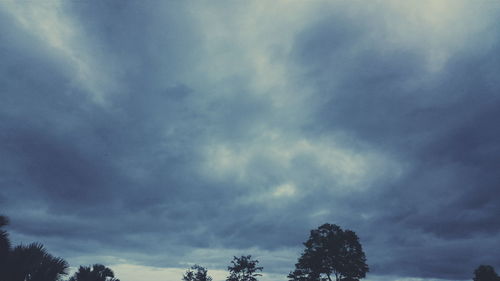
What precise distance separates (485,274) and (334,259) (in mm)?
35275

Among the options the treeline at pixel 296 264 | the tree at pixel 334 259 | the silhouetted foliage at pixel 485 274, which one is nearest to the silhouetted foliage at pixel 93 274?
the treeline at pixel 296 264

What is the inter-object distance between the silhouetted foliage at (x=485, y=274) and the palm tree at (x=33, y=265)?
7968 cm

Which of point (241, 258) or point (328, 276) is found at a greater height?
point (241, 258)

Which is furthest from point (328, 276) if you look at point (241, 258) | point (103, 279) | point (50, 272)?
point (50, 272)

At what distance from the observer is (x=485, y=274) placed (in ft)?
195

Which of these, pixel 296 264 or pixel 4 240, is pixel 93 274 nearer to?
pixel 4 240

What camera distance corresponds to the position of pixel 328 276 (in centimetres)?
5606

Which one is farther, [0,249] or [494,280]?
[494,280]

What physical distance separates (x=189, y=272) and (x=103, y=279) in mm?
51522

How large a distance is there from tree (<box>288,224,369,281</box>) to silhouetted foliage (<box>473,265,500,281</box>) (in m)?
28.2

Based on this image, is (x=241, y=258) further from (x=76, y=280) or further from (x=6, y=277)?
(x=6, y=277)

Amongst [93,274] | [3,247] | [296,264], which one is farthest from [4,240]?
[296,264]

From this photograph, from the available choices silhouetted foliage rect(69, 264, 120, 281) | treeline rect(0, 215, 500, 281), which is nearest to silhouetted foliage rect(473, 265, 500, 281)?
treeline rect(0, 215, 500, 281)

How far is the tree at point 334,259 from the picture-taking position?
180 feet
